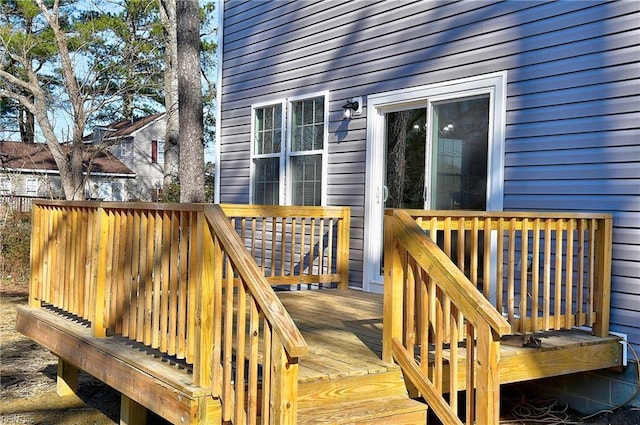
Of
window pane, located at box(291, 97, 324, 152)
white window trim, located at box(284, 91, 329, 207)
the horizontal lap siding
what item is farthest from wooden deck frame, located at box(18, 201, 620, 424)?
window pane, located at box(291, 97, 324, 152)

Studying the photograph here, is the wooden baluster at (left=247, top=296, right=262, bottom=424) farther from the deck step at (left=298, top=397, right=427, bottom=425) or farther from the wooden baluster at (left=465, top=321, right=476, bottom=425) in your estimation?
the wooden baluster at (left=465, top=321, right=476, bottom=425)

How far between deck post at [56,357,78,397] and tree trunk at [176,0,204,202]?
8.84 ft

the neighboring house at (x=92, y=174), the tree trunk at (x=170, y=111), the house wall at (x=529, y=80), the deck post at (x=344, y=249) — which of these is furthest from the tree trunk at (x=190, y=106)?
the neighboring house at (x=92, y=174)

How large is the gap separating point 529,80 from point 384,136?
1736 millimetres

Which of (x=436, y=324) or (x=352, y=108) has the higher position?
(x=352, y=108)

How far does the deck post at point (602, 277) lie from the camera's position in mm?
4316

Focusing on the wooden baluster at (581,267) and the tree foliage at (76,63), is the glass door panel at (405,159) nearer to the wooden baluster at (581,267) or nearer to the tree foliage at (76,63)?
the wooden baluster at (581,267)

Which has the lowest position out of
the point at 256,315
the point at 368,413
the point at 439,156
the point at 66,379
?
the point at 66,379

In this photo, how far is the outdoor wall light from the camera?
6473 millimetres

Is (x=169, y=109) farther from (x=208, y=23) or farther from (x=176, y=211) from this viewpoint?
(x=176, y=211)

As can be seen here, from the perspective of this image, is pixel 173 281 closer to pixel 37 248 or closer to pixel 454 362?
pixel 454 362

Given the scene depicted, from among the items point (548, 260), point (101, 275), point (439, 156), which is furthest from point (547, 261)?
point (101, 275)

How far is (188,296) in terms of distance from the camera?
3045mm

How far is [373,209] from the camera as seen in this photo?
631 cm
